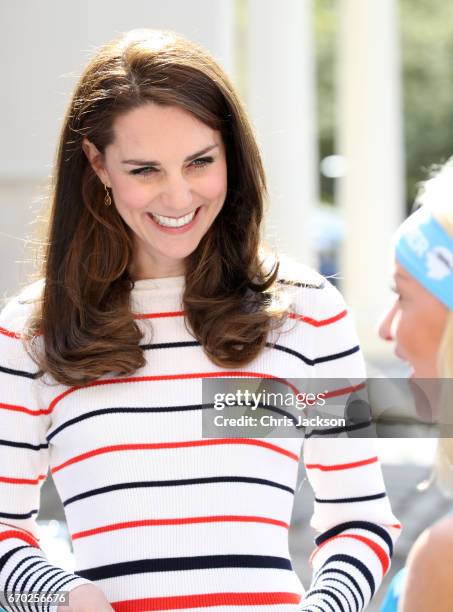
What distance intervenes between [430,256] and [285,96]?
7550 mm

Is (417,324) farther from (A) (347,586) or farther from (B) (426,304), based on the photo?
(A) (347,586)

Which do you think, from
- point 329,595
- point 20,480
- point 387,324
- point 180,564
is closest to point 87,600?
point 180,564

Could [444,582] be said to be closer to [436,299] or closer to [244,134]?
[436,299]

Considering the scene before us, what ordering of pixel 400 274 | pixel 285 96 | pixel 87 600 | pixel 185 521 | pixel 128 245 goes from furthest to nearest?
pixel 285 96
pixel 128 245
pixel 185 521
pixel 87 600
pixel 400 274

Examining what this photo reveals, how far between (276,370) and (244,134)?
0.52 meters

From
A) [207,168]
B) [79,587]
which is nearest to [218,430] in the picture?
[79,587]

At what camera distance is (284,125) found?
884cm

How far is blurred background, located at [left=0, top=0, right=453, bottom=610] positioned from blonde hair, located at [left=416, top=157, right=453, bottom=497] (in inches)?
27.8

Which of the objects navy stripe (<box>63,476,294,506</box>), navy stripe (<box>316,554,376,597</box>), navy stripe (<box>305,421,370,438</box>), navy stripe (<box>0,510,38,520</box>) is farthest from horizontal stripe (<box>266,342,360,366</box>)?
navy stripe (<box>0,510,38,520</box>)

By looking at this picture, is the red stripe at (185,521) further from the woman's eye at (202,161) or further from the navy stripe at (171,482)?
the woman's eye at (202,161)

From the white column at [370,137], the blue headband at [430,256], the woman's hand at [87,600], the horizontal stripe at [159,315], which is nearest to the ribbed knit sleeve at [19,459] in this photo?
the woman's hand at [87,600]

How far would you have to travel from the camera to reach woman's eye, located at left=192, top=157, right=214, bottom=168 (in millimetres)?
2225

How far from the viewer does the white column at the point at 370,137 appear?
1229 centimetres

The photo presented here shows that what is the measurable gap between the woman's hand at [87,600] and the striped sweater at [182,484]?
1.4 inches
